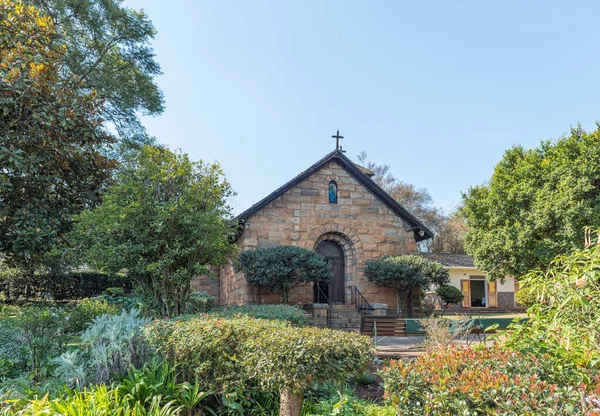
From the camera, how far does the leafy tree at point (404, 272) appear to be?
1498cm

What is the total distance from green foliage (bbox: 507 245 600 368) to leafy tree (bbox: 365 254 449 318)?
1117cm

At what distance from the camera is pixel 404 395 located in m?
3.14

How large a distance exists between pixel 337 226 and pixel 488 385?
1325 centimetres

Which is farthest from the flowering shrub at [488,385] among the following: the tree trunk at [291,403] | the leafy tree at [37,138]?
the leafy tree at [37,138]

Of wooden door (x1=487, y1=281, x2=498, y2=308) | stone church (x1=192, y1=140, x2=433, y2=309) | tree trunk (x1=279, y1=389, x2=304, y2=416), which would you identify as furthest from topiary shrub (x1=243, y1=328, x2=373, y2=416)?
wooden door (x1=487, y1=281, x2=498, y2=308)

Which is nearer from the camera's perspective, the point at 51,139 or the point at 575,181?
the point at 51,139

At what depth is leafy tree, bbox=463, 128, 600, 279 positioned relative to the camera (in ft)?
49.4

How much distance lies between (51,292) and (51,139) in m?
15.1

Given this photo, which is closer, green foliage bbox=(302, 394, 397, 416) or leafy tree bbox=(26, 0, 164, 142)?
green foliage bbox=(302, 394, 397, 416)

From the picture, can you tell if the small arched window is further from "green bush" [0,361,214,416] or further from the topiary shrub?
the topiary shrub

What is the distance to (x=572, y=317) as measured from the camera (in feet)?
11.5

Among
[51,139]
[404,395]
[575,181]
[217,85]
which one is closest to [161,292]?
[51,139]

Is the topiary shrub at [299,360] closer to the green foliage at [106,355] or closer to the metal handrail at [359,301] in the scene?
the green foliage at [106,355]

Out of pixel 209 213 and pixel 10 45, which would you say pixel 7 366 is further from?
pixel 10 45
